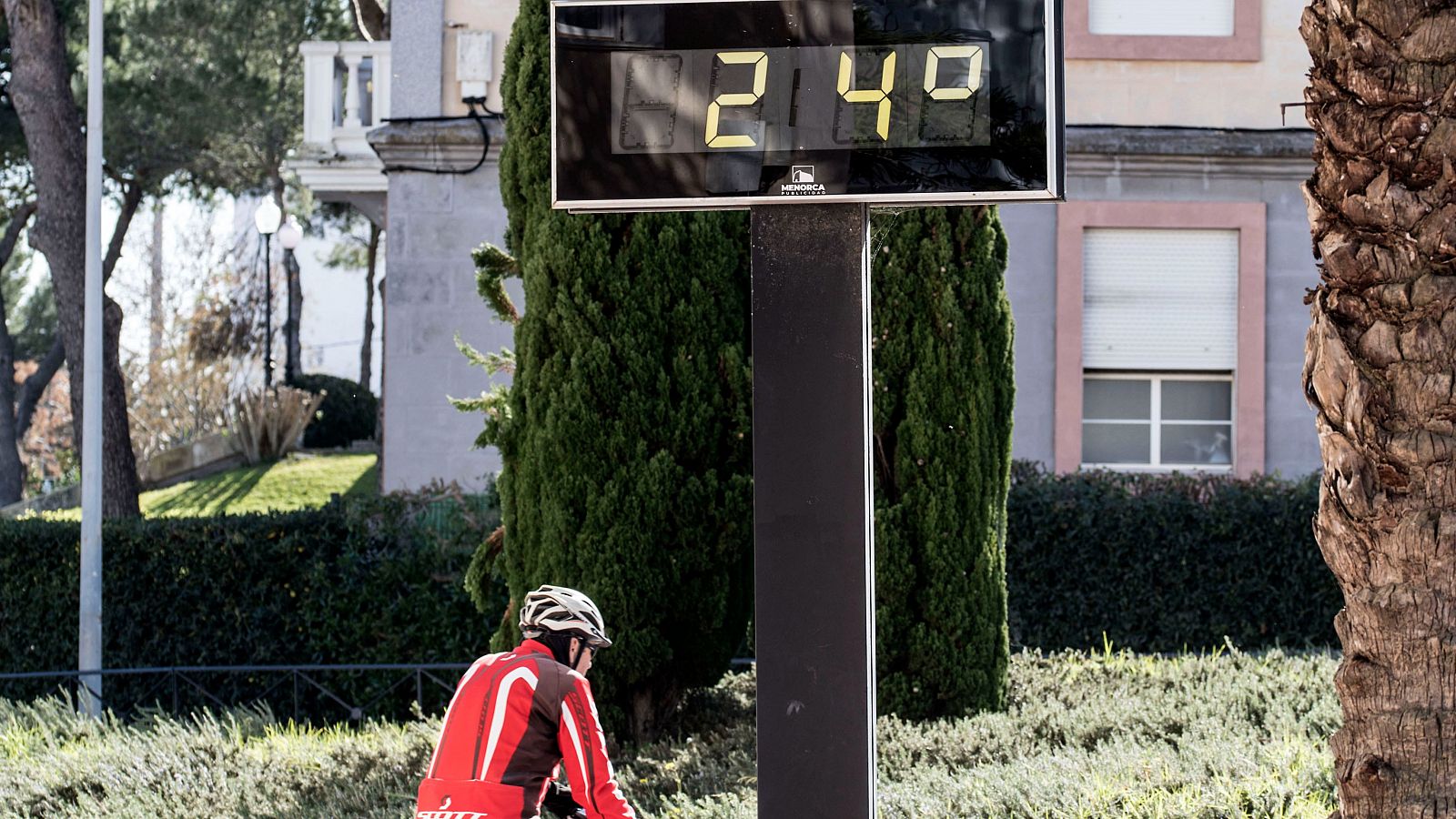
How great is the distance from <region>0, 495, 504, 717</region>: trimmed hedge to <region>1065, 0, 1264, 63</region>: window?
7055 millimetres

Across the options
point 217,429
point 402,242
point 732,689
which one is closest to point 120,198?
point 217,429

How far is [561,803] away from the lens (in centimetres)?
529

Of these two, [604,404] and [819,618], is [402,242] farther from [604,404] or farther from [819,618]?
[819,618]

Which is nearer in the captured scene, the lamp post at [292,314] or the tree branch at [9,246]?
the tree branch at [9,246]

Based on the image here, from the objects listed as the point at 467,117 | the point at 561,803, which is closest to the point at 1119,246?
the point at 467,117

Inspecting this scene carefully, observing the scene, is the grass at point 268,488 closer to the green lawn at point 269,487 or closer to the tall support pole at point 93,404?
the green lawn at point 269,487

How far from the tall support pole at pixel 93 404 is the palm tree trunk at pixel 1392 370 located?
405 inches

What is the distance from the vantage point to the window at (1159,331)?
15414 millimetres

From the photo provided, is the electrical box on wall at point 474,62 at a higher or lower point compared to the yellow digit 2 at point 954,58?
higher

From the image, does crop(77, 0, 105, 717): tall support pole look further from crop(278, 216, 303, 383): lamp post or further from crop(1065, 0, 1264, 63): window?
crop(278, 216, 303, 383): lamp post

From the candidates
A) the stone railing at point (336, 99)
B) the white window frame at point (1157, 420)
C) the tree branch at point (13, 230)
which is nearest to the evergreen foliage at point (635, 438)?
the white window frame at point (1157, 420)

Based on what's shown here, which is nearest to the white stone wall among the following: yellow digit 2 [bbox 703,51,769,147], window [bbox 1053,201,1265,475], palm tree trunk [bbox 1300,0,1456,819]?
window [bbox 1053,201,1265,475]

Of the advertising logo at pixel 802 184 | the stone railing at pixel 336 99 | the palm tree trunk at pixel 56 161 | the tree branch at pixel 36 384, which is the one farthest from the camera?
the tree branch at pixel 36 384

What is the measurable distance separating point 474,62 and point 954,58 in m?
11.2
